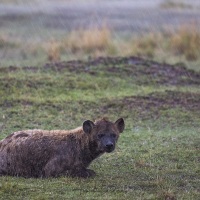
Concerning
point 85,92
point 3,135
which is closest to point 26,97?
point 85,92

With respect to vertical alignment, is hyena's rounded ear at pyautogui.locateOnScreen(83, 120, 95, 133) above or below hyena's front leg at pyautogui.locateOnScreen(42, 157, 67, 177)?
above

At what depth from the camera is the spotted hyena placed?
386 inches

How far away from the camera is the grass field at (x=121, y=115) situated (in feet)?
30.1

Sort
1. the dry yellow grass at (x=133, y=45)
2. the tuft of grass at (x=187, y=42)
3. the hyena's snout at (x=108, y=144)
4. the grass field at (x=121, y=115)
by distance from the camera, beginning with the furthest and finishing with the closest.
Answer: the dry yellow grass at (x=133, y=45), the tuft of grass at (x=187, y=42), the hyena's snout at (x=108, y=144), the grass field at (x=121, y=115)

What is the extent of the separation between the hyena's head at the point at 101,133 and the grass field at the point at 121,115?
0.40 metres

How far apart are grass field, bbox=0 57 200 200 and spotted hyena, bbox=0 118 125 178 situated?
0.26 meters

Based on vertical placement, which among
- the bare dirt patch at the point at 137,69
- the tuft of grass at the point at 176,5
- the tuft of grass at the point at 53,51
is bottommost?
the bare dirt patch at the point at 137,69

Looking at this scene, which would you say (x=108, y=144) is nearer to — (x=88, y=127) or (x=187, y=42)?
(x=88, y=127)

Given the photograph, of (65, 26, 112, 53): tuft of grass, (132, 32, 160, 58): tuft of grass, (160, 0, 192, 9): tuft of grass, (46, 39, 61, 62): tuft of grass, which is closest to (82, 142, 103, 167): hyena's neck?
Answer: (46, 39, 61, 62): tuft of grass

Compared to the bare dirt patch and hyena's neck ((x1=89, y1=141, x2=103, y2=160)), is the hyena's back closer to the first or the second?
hyena's neck ((x1=89, y1=141, x2=103, y2=160))

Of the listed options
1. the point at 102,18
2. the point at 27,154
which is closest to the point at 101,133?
the point at 27,154

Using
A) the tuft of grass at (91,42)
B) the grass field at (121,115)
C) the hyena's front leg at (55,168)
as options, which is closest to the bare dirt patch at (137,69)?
the grass field at (121,115)

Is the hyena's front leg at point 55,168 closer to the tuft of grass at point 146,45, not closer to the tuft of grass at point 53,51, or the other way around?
the tuft of grass at point 53,51

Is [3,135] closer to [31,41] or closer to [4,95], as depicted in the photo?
[4,95]
